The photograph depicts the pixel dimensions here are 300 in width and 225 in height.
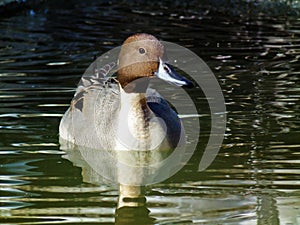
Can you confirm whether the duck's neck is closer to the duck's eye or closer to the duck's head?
the duck's head

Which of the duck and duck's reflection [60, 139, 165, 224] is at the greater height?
the duck

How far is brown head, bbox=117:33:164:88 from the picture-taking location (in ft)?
22.1

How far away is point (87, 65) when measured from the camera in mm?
11133

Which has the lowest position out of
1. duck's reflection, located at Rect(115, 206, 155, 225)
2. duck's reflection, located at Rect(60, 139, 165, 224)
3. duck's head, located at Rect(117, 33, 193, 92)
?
duck's reflection, located at Rect(115, 206, 155, 225)

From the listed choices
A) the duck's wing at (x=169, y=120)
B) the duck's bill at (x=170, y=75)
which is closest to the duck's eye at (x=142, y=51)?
the duck's bill at (x=170, y=75)

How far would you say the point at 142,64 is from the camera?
689 cm

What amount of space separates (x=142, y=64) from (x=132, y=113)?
61 centimetres

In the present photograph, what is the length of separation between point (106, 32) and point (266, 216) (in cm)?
893

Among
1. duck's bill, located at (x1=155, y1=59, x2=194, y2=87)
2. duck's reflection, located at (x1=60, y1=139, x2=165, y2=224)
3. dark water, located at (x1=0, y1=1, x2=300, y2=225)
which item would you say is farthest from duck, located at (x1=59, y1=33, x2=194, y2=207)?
dark water, located at (x1=0, y1=1, x2=300, y2=225)

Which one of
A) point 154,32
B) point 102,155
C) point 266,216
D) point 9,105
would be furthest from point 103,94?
point 154,32

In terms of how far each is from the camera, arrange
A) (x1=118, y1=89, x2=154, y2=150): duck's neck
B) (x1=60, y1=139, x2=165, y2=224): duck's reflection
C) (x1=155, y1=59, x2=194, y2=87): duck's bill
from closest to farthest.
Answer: (x1=60, y1=139, x2=165, y2=224): duck's reflection < (x1=155, y1=59, x2=194, y2=87): duck's bill < (x1=118, y1=89, x2=154, y2=150): duck's neck

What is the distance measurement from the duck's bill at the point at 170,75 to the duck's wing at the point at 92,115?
0.95m

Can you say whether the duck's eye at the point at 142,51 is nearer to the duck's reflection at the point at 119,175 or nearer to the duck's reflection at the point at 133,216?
the duck's reflection at the point at 119,175

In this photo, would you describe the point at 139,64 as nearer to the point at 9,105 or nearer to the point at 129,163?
the point at 129,163
